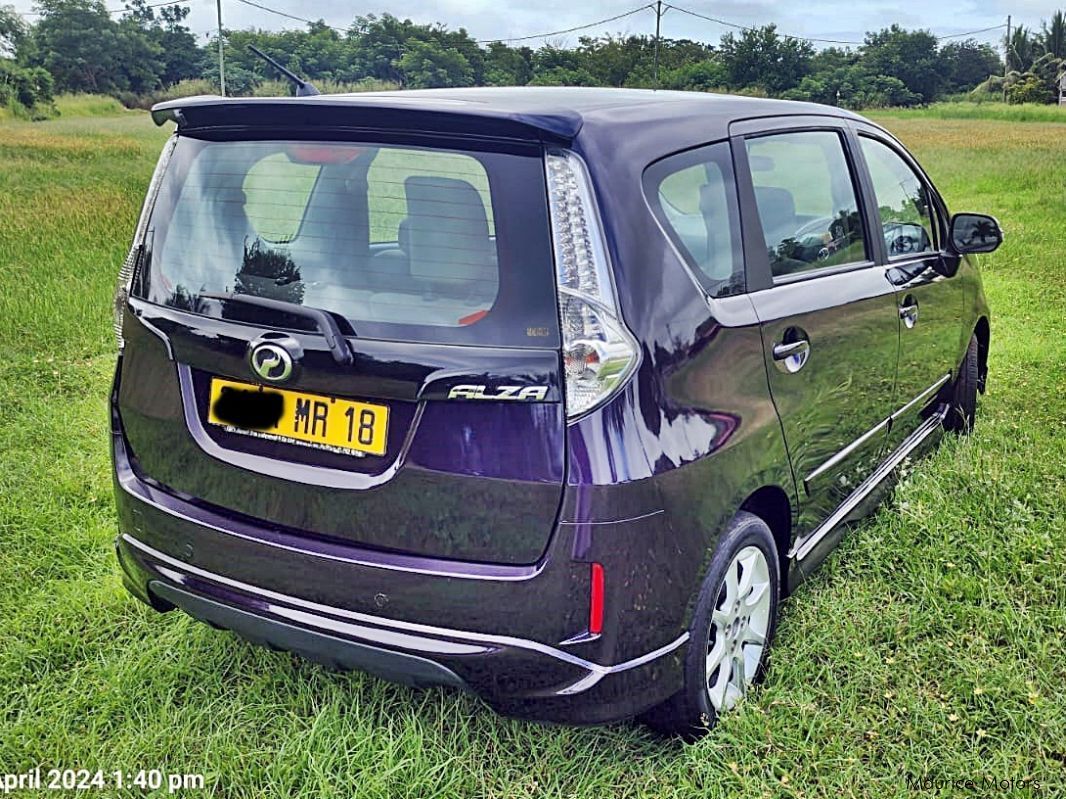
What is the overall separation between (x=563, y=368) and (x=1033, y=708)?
5.57 feet

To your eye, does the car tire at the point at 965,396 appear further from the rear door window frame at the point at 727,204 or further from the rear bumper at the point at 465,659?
the rear bumper at the point at 465,659

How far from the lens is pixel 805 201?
3.14 meters

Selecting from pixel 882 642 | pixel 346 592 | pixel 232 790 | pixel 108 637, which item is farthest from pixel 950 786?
pixel 108 637

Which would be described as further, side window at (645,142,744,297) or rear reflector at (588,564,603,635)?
side window at (645,142,744,297)

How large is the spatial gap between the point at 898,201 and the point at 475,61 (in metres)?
77.4

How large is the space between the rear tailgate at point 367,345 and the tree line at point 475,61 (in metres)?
51.3

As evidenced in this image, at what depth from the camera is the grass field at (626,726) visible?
95.2 inches

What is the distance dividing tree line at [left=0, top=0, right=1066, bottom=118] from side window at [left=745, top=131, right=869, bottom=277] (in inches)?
2007

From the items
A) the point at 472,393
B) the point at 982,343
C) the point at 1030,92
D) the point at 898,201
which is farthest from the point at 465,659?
the point at 1030,92

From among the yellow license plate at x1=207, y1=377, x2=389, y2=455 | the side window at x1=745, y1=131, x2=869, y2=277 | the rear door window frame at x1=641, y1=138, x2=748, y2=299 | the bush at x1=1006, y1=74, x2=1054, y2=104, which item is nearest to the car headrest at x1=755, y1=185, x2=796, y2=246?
the side window at x1=745, y1=131, x2=869, y2=277

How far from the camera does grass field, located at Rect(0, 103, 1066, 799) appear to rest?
95.2 inches
